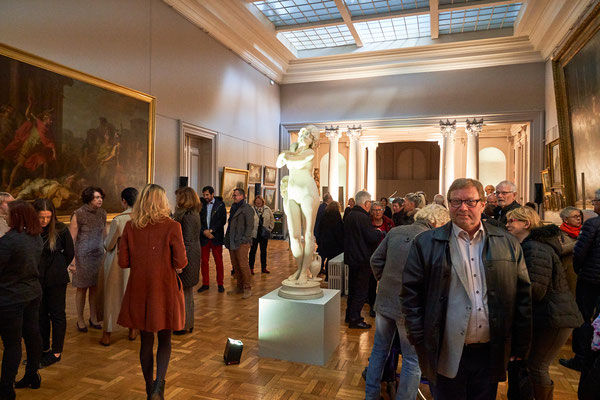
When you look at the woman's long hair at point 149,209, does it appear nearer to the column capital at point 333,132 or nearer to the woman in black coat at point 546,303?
the woman in black coat at point 546,303

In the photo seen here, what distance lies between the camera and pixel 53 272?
387 centimetres

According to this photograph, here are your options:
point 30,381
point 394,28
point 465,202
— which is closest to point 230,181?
point 394,28

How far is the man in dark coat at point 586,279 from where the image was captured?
4055 mm

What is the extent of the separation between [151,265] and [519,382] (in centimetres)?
288

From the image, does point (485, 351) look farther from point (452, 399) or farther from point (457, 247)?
point (457, 247)

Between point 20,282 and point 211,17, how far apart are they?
933 cm

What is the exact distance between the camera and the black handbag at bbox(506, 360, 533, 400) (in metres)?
3.11

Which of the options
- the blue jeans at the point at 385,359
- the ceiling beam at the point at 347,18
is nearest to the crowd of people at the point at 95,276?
the blue jeans at the point at 385,359

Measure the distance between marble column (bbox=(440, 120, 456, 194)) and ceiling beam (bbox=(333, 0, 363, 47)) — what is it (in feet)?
13.1

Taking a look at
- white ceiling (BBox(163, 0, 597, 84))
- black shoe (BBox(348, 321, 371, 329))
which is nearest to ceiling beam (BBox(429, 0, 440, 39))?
white ceiling (BBox(163, 0, 597, 84))

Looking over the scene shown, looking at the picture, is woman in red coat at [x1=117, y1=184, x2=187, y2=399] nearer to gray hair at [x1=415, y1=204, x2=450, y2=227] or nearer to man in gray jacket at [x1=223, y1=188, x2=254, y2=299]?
gray hair at [x1=415, y1=204, x2=450, y2=227]

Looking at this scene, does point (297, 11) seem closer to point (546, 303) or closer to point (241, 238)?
point (241, 238)

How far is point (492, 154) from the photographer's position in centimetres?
2014

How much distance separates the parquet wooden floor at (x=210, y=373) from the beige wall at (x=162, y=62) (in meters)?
4.57
